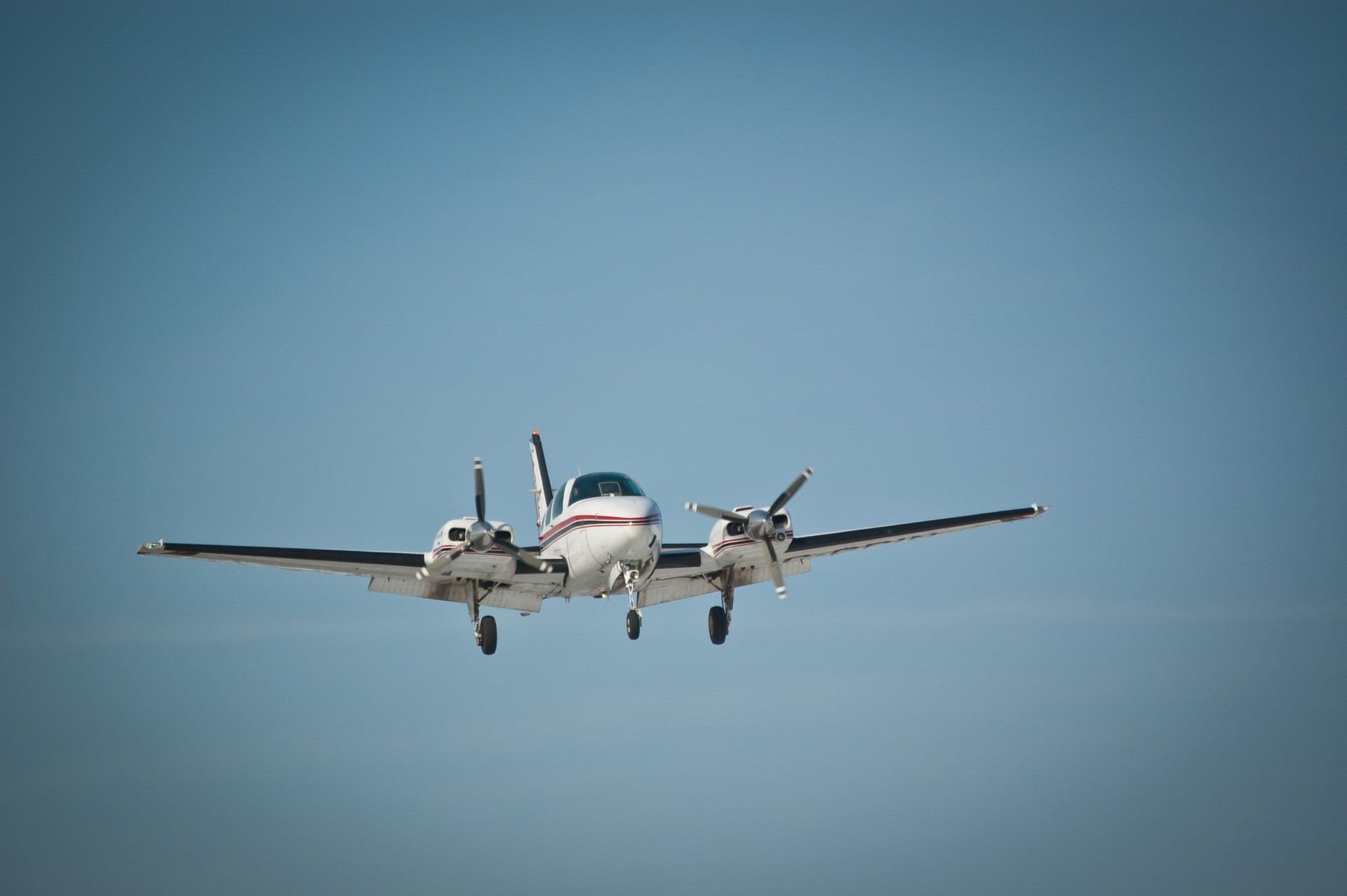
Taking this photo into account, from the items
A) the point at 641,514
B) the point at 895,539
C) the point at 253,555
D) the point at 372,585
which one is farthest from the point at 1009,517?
the point at 253,555

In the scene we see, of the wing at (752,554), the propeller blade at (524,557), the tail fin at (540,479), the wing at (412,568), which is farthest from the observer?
the tail fin at (540,479)

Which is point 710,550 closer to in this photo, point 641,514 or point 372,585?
point 641,514

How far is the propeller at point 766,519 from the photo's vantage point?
25.0 m

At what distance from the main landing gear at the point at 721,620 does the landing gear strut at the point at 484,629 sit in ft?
17.1

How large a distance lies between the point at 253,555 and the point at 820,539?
12887 mm

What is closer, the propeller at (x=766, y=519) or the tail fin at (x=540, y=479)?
the propeller at (x=766, y=519)

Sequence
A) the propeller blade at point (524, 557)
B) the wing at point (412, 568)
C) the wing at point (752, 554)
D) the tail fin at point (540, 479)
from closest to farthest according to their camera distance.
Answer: the wing at point (412, 568), the propeller blade at point (524, 557), the wing at point (752, 554), the tail fin at point (540, 479)

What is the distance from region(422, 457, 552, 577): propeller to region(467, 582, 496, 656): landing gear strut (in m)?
2.40

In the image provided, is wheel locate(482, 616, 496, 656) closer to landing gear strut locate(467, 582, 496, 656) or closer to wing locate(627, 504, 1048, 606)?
landing gear strut locate(467, 582, 496, 656)

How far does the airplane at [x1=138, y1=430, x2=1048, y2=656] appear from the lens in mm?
23719

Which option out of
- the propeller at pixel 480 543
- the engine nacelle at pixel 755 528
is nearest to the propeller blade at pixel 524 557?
the propeller at pixel 480 543

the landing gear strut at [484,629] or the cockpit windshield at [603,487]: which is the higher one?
the cockpit windshield at [603,487]

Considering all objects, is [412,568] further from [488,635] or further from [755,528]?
[755,528]

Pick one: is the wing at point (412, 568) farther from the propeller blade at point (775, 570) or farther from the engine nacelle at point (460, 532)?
the propeller blade at point (775, 570)
